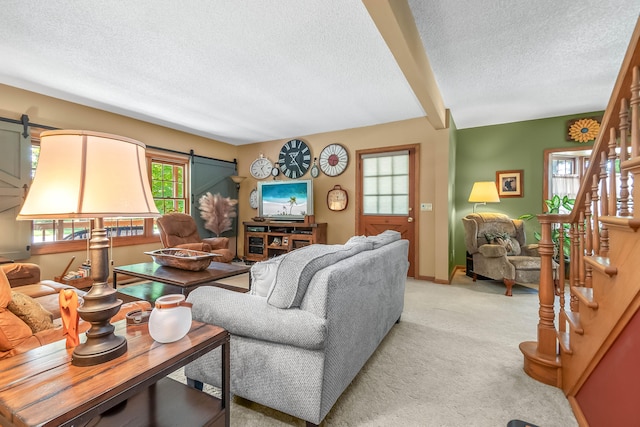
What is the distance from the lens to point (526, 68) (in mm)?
2770

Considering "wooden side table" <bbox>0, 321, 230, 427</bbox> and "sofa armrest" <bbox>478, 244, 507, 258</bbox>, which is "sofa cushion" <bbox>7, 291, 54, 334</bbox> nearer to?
"wooden side table" <bbox>0, 321, 230, 427</bbox>

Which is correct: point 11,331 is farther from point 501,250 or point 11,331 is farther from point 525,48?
point 501,250

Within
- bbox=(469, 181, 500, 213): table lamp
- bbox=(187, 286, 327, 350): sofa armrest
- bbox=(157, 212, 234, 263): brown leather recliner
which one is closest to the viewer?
bbox=(187, 286, 327, 350): sofa armrest

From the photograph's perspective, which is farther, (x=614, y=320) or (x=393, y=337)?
(x=393, y=337)

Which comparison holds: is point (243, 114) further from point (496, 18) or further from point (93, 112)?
point (496, 18)

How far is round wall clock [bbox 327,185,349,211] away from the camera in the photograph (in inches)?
192

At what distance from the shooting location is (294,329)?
4.13 feet

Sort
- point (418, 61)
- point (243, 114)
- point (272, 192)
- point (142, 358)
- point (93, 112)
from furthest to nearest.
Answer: point (272, 192), point (243, 114), point (93, 112), point (418, 61), point (142, 358)

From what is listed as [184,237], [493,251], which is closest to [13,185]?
[184,237]

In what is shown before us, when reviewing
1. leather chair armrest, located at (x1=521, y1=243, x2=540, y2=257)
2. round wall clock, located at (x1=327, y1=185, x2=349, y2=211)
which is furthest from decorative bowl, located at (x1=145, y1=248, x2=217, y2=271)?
leather chair armrest, located at (x1=521, y1=243, x2=540, y2=257)

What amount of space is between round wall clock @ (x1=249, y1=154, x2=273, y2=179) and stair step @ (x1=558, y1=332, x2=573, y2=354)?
4.82m

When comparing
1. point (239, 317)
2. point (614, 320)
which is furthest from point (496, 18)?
point (239, 317)

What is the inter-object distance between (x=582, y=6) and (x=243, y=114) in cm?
356

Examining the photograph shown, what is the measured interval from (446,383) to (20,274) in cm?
334
